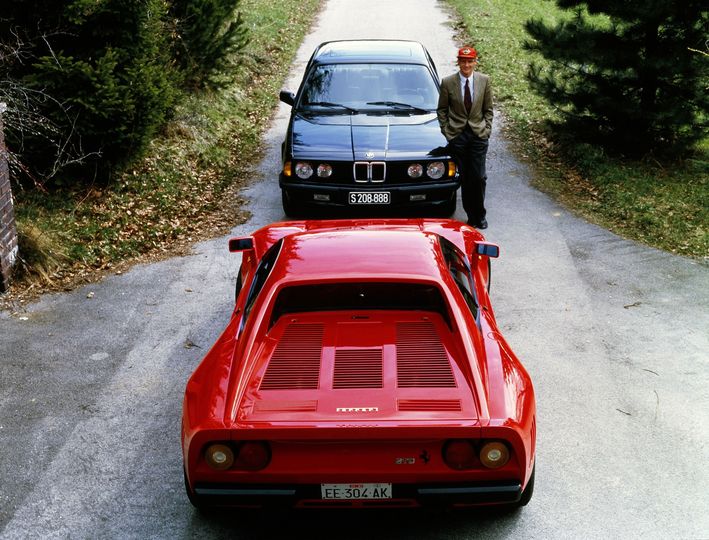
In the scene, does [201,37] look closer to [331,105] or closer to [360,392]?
[331,105]

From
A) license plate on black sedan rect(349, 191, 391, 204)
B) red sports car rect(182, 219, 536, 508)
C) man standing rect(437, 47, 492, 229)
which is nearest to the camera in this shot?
red sports car rect(182, 219, 536, 508)

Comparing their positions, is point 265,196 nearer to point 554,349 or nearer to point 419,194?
point 419,194

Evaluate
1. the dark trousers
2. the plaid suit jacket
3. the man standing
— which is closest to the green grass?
the dark trousers

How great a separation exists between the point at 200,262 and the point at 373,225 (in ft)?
11.1

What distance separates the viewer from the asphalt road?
4562mm

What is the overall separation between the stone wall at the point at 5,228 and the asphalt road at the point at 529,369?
1.56 ft

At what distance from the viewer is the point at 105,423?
568cm

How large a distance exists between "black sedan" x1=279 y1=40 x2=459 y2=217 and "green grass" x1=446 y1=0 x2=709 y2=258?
7.44ft

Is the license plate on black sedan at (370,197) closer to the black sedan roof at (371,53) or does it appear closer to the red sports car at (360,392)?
the black sedan roof at (371,53)

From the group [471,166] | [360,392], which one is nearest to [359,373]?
[360,392]

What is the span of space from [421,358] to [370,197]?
4.64m

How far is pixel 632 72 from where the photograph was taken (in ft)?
Result: 37.9

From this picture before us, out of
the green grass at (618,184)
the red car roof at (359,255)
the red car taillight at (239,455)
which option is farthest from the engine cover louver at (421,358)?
the green grass at (618,184)

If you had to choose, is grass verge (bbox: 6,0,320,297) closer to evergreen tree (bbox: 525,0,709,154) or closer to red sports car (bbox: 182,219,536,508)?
red sports car (bbox: 182,219,536,508)
